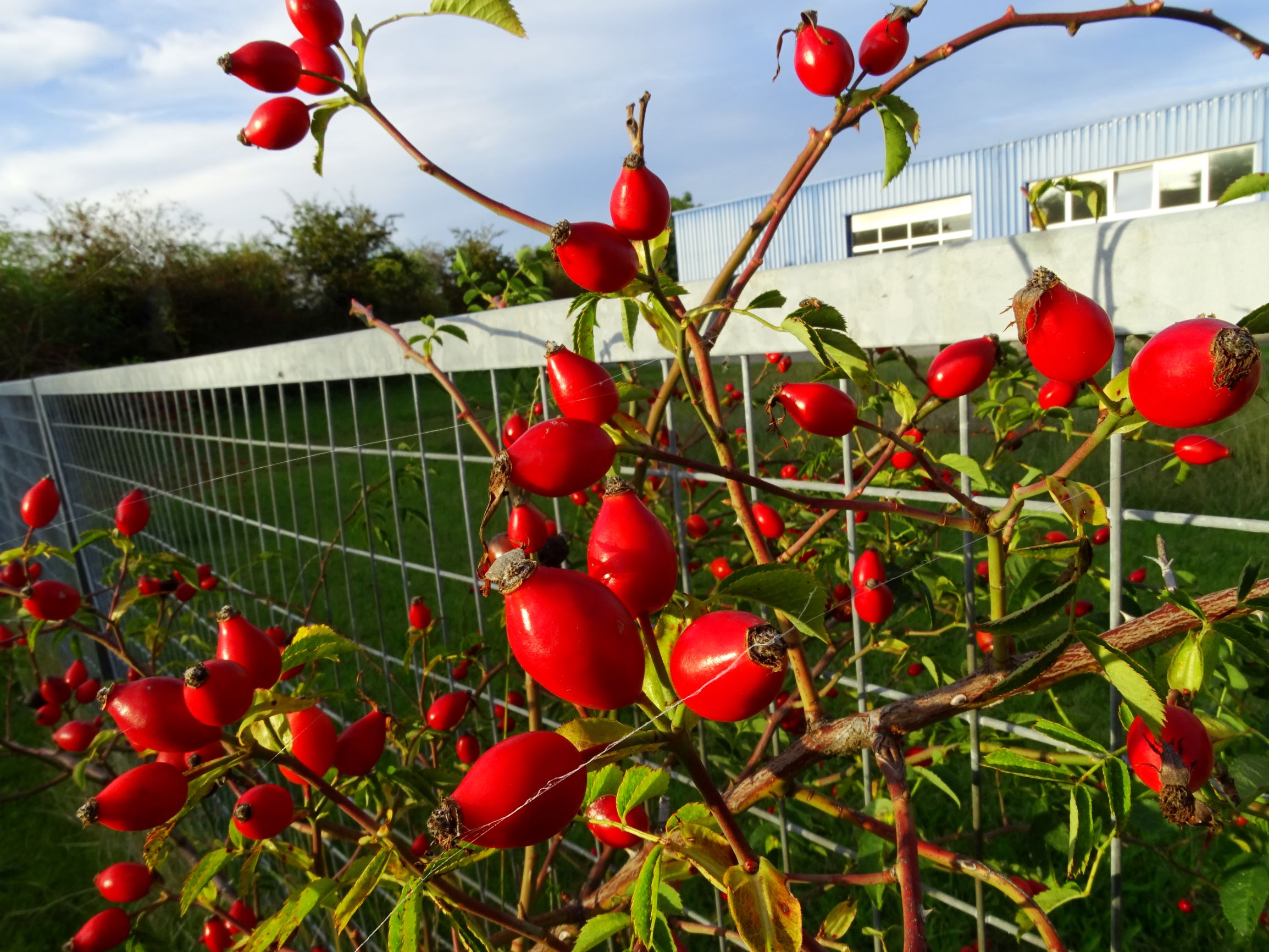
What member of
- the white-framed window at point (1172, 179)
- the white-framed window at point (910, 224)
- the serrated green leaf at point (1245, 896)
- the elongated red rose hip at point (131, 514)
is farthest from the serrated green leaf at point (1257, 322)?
the white-framed window at point (910, 224)

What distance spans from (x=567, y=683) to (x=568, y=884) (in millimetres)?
1568

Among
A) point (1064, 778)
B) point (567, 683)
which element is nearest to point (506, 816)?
point (567, 683)

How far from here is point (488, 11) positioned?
0.74m

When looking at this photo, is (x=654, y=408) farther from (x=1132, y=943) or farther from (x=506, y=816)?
(x=1132, y=943)

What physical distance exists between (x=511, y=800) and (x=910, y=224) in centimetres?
1895

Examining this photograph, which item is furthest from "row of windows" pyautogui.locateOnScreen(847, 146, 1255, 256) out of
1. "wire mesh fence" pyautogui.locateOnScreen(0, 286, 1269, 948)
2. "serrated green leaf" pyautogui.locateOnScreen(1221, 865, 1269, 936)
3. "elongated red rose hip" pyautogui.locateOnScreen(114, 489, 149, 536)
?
"serrated green leaf" pyautogui.locateOnScreen(1221, 865, 1269, 936)

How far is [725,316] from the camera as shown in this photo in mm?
694

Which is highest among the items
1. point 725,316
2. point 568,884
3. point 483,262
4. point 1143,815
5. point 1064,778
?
point 483,262

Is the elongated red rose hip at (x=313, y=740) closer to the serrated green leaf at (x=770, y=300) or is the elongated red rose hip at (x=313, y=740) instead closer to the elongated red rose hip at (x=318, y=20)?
the serrated green leaf at (x=770, y=300)

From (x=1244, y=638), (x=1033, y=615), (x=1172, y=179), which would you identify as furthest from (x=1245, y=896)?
(x=1172, y=179)

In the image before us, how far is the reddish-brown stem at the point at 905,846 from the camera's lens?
38 cm

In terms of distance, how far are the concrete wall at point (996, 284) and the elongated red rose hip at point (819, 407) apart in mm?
153

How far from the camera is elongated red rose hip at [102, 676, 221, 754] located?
19.5 inches

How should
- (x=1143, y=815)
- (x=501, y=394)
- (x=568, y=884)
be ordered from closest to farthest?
(x=1143, y=815), (x=568, y=884), (x=501, y=394)
